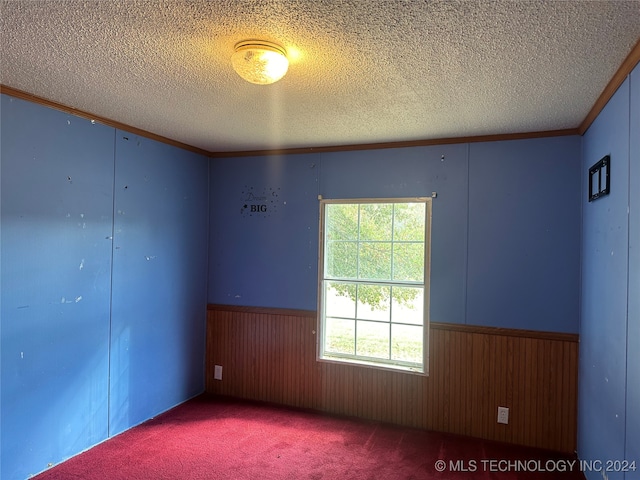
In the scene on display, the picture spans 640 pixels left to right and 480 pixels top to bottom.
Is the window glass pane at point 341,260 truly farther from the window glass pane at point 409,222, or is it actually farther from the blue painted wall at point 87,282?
the blue painted wall at point 87,282

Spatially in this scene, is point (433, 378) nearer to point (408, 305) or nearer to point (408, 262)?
point (408, 305)

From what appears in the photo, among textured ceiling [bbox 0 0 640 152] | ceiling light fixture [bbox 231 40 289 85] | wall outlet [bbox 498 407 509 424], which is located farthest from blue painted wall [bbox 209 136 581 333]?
ceiling light fixture [bbox 231 40 289 85]

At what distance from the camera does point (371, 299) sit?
3.65 metres

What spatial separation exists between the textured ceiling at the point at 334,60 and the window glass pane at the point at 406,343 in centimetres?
164

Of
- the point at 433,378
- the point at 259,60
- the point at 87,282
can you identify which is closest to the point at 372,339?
the point at 433,378

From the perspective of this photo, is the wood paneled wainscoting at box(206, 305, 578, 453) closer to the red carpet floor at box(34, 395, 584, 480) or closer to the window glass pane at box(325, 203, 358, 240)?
the red carpet floor at box(34, 395, 584, 480)

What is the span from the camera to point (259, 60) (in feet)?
5.97

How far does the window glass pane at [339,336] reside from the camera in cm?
374

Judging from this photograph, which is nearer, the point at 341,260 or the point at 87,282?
the point at 87,282

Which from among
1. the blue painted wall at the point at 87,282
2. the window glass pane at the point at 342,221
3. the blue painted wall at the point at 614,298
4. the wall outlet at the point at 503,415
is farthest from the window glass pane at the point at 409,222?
the blue painted wall at the point at 87,282

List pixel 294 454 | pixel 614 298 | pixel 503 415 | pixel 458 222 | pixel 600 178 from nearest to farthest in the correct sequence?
pixel 614 298
pixel 600 178
pixel 294 454
pixel 503 415
pixel 458 222

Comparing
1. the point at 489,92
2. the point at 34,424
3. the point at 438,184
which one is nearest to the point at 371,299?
the point at 438,184

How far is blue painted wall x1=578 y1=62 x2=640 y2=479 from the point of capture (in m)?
1.87

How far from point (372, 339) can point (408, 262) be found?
738 millimetres
